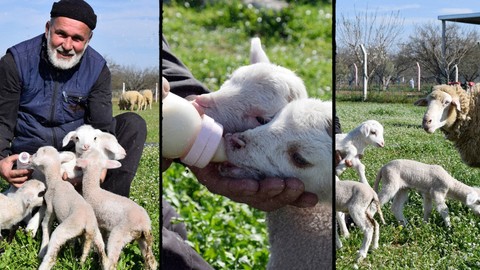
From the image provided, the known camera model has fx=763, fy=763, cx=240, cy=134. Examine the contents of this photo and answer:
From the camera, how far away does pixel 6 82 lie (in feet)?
11.5

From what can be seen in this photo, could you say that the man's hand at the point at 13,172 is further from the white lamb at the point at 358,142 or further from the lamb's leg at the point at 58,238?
the white lamb at the point at 358,142

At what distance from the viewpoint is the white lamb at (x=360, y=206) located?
341cm

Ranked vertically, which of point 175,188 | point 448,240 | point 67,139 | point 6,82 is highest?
point 6,82

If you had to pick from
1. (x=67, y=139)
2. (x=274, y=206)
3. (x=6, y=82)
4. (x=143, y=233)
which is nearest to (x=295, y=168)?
(x=274, y=206)

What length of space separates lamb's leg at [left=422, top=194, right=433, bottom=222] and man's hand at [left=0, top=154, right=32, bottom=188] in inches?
72.3

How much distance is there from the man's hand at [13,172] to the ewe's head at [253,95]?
0.98 meters

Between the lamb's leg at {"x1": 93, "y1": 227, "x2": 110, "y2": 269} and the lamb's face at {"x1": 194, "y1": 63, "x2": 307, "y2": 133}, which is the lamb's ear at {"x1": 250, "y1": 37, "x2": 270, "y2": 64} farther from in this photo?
the lamb's leg at {"x1": 93, "y1": 227, "x2": 110, "y2": 269}

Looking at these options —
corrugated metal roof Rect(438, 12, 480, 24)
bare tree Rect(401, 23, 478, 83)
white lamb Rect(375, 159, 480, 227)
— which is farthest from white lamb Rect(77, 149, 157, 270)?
corrugated metal roof Rect(438, 12, 480, 24)

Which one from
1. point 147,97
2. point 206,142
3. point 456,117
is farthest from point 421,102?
point 147,97

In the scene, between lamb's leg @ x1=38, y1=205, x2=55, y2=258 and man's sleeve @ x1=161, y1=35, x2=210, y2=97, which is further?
lamb's leg @ x1=38, y1=205, x2=55, y2=258

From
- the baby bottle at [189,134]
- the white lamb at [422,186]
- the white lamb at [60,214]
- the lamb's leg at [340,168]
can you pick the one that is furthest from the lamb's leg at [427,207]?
the white lamb at [60,214]

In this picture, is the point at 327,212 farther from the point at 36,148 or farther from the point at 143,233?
the point at 36,148

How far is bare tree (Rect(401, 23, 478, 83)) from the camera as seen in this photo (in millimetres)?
3449

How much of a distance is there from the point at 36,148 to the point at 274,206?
45.2 inches
